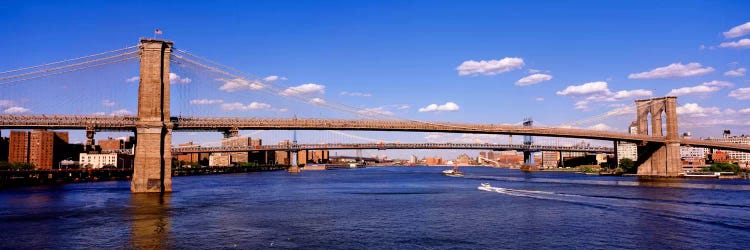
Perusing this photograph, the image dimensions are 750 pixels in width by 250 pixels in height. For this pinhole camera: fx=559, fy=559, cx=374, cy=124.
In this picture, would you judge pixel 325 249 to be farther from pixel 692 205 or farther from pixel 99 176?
pixel 99 176

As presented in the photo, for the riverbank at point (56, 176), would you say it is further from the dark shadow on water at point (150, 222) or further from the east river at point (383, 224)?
the east river at point (383, 224)

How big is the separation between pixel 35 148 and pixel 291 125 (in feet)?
391

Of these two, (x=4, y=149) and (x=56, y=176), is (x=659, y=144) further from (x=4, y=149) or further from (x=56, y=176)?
(x=4, y=149)

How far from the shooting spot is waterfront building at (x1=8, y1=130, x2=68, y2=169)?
149m

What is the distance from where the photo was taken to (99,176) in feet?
366

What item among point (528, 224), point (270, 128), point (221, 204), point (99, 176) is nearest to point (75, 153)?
point (99, 176)

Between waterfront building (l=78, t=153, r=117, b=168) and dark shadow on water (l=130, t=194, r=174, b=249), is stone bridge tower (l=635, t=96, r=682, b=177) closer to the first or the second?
dark shadow on water (l=130, t=194, r=174, b=249)

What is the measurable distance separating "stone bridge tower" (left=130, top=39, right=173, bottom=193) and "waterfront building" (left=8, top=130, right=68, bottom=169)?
120m

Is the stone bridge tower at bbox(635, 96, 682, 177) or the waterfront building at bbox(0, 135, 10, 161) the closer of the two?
the stone bridge tower at bbox(635, 96, 682, 177)

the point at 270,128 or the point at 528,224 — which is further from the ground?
the point at 270,128

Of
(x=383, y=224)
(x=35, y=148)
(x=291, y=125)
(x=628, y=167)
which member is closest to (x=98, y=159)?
(x=35, y=148)

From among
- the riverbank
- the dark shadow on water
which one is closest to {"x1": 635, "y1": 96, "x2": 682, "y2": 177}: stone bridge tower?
the dark shadow on water

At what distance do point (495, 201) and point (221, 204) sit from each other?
72.4 ft

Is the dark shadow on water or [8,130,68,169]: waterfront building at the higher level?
[8,130,68,169]: waterfront building
